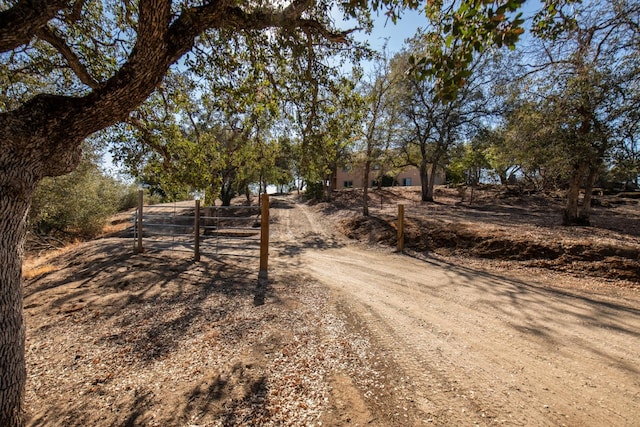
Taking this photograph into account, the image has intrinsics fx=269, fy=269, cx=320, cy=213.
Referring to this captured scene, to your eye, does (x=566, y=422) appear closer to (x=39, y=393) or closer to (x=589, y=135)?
(x=39, y=393)

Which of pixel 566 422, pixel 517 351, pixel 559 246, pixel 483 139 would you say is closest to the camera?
pixel 566 422

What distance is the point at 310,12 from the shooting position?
167 inches

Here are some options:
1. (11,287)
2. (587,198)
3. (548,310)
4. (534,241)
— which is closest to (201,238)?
(11,287)

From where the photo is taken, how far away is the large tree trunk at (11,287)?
2.18 metres

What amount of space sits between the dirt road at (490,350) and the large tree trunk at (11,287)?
9.19ft

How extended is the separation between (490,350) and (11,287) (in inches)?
190

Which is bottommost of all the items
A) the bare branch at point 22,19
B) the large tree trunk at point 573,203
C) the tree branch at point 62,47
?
the large tree trunk at point 573,203

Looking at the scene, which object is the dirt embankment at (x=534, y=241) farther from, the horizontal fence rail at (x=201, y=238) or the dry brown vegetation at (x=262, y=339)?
the horizontal fence rail at (x=201, y=238)

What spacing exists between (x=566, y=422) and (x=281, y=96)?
5.78 meters

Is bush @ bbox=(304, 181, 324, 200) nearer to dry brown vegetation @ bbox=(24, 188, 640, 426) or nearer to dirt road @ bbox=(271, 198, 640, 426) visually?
dry brown vegetation @ bbox=(24, 188, 640, 426)

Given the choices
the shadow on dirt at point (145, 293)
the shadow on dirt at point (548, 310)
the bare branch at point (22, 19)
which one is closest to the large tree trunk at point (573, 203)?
the shadow on dirt at point (548, 310)

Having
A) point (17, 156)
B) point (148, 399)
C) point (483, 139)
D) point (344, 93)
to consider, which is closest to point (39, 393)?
point (148, 399)

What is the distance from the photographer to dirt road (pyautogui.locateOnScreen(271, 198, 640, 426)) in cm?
230

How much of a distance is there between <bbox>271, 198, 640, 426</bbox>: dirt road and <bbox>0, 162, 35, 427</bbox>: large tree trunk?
110 inches
